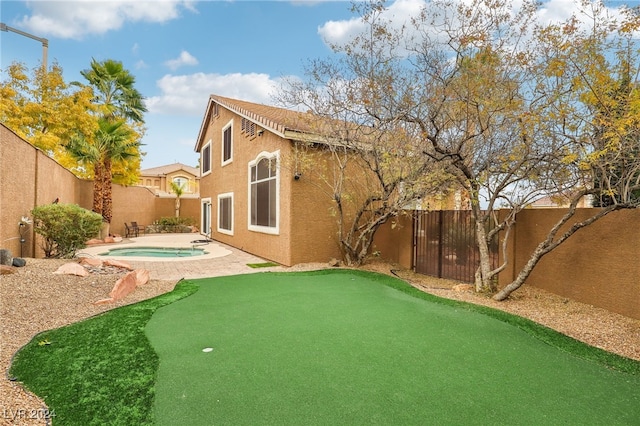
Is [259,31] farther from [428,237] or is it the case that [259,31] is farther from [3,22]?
[428,237]

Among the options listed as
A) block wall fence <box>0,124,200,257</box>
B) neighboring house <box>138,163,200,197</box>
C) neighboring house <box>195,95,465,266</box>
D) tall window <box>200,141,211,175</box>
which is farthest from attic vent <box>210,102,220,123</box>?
neighboring house <box>138,163,200,197</box>

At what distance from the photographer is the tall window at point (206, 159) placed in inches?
868

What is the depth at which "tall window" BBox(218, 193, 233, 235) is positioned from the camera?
1741 cm

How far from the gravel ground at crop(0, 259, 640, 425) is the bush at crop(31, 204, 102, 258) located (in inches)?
78.1

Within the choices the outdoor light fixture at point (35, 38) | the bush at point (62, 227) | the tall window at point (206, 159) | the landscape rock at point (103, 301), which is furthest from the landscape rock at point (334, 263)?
the outdoor light fixture at point (35, 38)

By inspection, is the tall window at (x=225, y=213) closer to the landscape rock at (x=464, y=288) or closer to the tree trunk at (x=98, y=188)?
the tree trunk at (x=98, y=188)

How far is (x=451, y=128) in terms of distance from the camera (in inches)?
334

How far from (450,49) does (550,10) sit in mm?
1924

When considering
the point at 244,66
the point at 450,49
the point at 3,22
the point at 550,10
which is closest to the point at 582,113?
the point at 550,10

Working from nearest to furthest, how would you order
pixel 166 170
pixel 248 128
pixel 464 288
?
1. pixel 464 288
2. pixel 248 128
3. pixel 166 170

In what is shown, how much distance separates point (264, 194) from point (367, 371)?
10062 mm

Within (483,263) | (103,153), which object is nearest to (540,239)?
(483,263)

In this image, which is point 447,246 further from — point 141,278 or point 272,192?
point 141,278

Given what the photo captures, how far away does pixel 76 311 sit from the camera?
607cm
